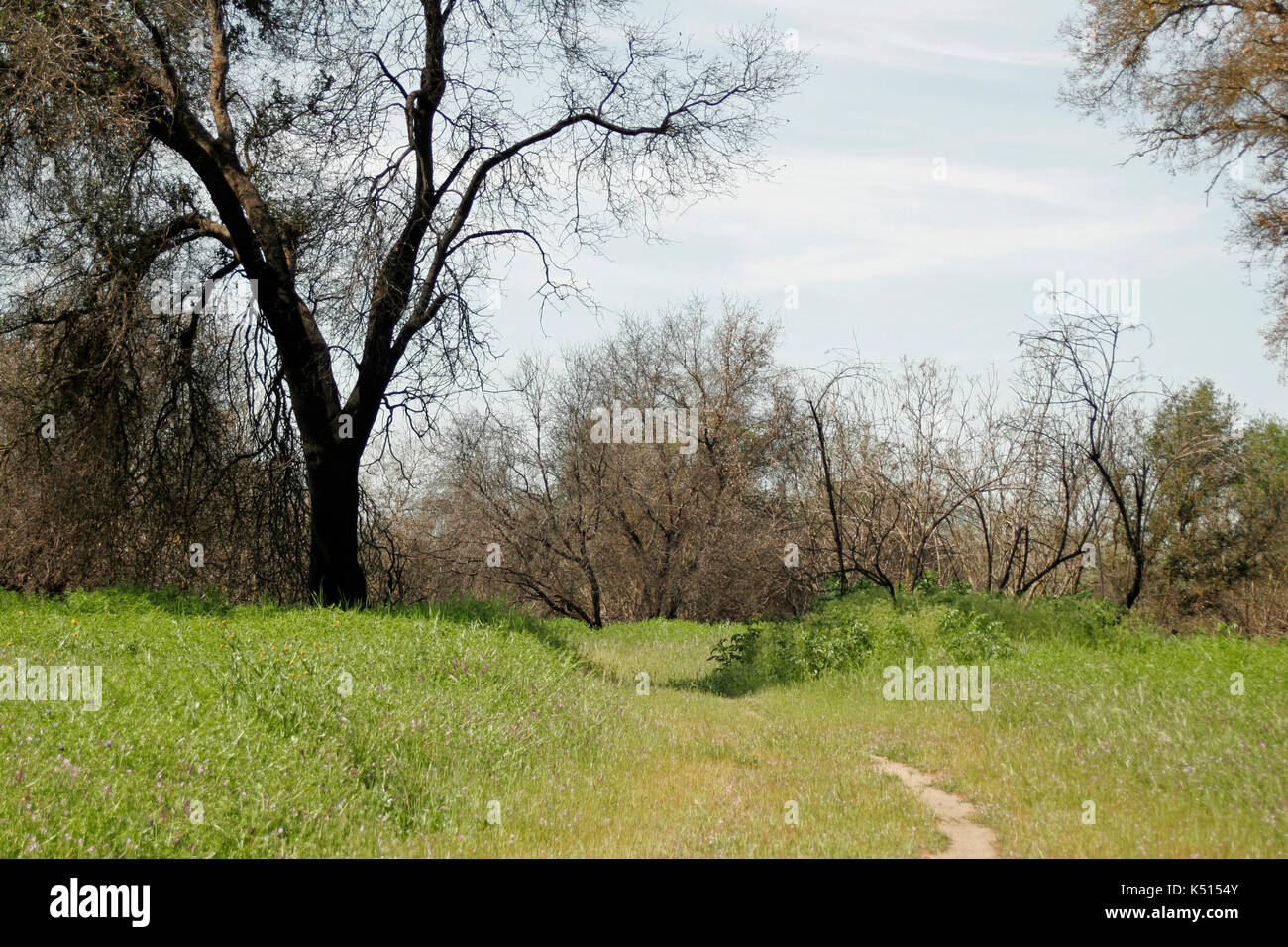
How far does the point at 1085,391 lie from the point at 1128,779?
868 cm

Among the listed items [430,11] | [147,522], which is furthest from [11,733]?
[430,11]

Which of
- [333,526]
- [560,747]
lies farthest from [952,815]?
[333,526]

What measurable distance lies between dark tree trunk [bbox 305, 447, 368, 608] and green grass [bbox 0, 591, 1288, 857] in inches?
74.2

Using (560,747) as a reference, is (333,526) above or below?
above

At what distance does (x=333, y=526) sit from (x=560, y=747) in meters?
6.45

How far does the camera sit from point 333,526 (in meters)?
13.0

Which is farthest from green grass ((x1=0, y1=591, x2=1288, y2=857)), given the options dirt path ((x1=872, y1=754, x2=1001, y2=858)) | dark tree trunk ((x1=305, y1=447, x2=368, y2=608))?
dark tree trunk ((x1=305, y1=447, x2=368, y2=608))

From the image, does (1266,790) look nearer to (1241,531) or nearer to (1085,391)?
(1085,391)

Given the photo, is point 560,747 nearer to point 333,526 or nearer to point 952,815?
point 952,815

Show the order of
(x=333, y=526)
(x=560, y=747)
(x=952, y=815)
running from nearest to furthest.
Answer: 1. (x=952, y=815)
2. (x=560, y=747)
3. (x=333, y=526)

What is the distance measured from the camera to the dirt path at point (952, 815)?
5699mm

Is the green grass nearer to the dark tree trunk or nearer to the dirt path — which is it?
the dirt path

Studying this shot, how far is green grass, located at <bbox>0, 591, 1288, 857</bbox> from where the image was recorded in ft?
17.1
